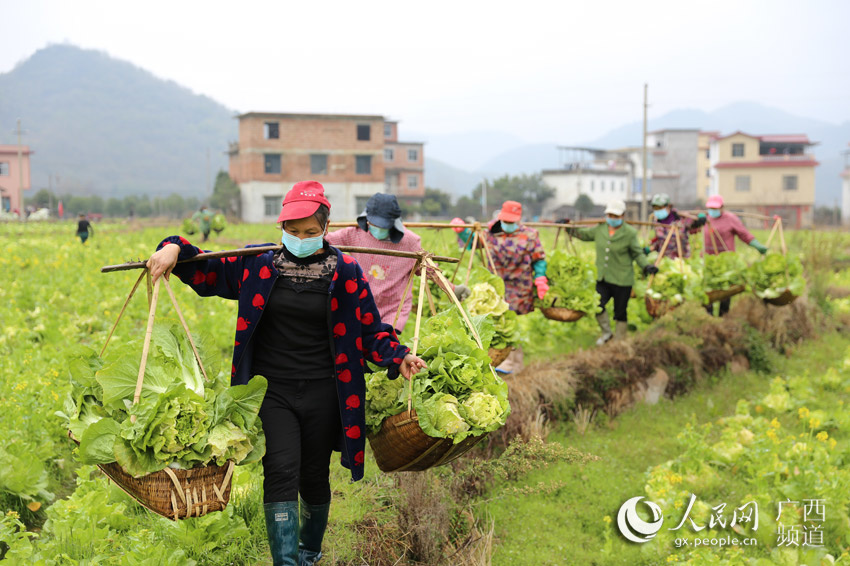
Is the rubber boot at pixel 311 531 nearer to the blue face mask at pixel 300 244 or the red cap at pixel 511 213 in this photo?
the blue face mask at pixel 300 244

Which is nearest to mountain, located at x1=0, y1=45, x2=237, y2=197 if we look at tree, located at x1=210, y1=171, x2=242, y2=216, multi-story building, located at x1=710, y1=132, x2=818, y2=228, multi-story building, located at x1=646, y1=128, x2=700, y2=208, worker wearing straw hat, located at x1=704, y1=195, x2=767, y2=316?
tree, located at x1=210, y1=171, x2=242, y2=216

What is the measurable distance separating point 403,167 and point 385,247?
5401 cm

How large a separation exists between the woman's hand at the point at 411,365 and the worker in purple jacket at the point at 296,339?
22 cm

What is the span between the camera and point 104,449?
9.23ft

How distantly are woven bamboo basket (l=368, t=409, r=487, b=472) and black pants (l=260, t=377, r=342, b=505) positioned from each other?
256mm

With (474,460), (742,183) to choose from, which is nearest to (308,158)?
(742,183)

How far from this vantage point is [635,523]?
5156 mm

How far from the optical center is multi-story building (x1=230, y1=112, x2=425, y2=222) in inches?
1805

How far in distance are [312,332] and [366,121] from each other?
149 feet

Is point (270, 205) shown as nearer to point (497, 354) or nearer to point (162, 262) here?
point (497, 354)

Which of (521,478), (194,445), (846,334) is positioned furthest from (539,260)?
(846,334)

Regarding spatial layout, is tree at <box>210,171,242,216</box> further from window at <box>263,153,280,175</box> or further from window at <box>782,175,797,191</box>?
window at <box>782,175,797,191</box>

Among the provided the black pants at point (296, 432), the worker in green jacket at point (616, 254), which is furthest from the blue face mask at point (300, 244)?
Result: the worker in green jacket at point (616, 254)

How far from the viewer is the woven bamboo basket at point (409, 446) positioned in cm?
347
